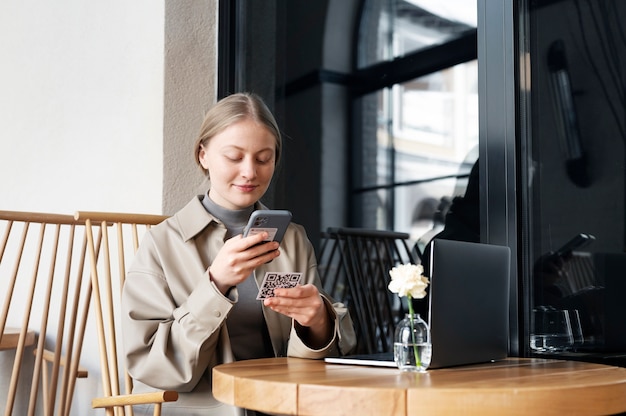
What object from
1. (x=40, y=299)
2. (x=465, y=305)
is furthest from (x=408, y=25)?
(x=40, y=299)

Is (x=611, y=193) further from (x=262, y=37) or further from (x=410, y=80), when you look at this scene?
(x=262, y=37)

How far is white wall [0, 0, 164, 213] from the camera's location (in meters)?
2.71

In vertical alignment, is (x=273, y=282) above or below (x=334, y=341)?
above

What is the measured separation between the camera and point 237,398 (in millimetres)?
1274

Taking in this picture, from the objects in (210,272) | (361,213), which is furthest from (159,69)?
(210,272)

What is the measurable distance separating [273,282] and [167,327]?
0.26 meters

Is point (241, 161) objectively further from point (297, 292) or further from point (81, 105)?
point (81, 105)

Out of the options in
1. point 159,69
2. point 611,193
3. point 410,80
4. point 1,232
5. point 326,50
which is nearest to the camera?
point 611,193

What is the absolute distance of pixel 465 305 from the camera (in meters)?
1.45

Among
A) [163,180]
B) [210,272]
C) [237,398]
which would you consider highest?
[163,180]

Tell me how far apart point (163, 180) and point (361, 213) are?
0.69 meters

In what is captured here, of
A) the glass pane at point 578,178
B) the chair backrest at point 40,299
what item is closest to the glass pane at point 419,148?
the glass pane at point 578,178

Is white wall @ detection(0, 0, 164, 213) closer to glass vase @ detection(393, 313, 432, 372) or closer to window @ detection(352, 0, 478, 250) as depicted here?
window @ detection(352, 0, 478, 250)

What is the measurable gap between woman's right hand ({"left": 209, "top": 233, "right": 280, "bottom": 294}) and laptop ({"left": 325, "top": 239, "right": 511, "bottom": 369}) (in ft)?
0.78
